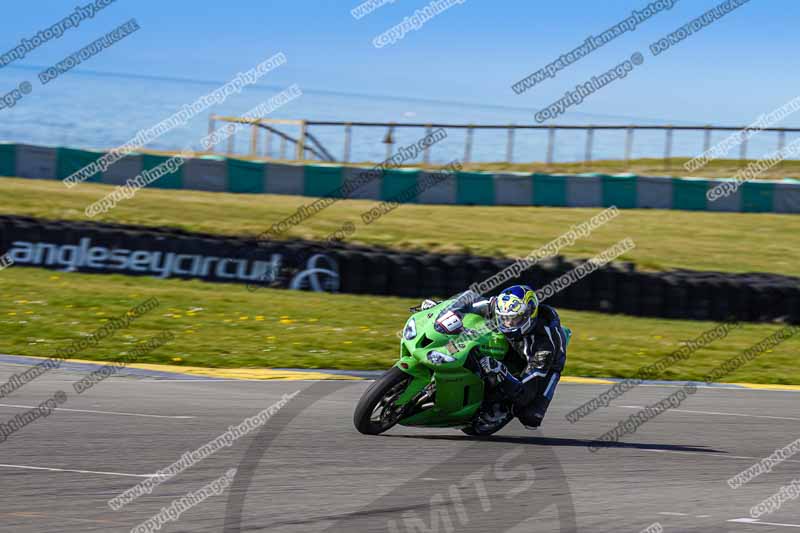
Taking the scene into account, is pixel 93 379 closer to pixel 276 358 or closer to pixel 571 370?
pixel 276 358

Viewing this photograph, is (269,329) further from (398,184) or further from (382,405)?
(398,184)

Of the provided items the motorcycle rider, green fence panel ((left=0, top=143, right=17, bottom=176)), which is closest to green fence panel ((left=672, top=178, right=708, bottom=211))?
green fence panel ((left=0, top=143, right=17, bottom=176))

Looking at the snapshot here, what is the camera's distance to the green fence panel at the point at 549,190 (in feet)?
90.5

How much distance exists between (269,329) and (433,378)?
7165 mm

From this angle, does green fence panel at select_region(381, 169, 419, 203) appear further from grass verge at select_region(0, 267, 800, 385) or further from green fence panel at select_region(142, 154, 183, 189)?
grass verge at select_region(0, 267, 800, 385)

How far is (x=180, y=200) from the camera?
2634 centimetres

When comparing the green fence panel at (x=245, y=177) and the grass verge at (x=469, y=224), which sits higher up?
the green fence panel at (x=245, y=177)

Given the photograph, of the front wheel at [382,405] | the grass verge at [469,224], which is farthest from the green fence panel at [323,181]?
the front wheel at [382,405]

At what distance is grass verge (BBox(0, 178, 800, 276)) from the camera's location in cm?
2272

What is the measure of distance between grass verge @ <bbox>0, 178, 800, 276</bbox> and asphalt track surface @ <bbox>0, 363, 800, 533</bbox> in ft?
36.7

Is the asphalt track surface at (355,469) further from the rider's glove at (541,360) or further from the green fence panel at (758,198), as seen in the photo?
the green fence panel at (758,198)

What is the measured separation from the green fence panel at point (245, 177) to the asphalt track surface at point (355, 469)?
54.4 feet

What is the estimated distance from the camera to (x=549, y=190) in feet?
90.7

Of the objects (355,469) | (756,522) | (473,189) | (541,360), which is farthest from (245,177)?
(756,522)
